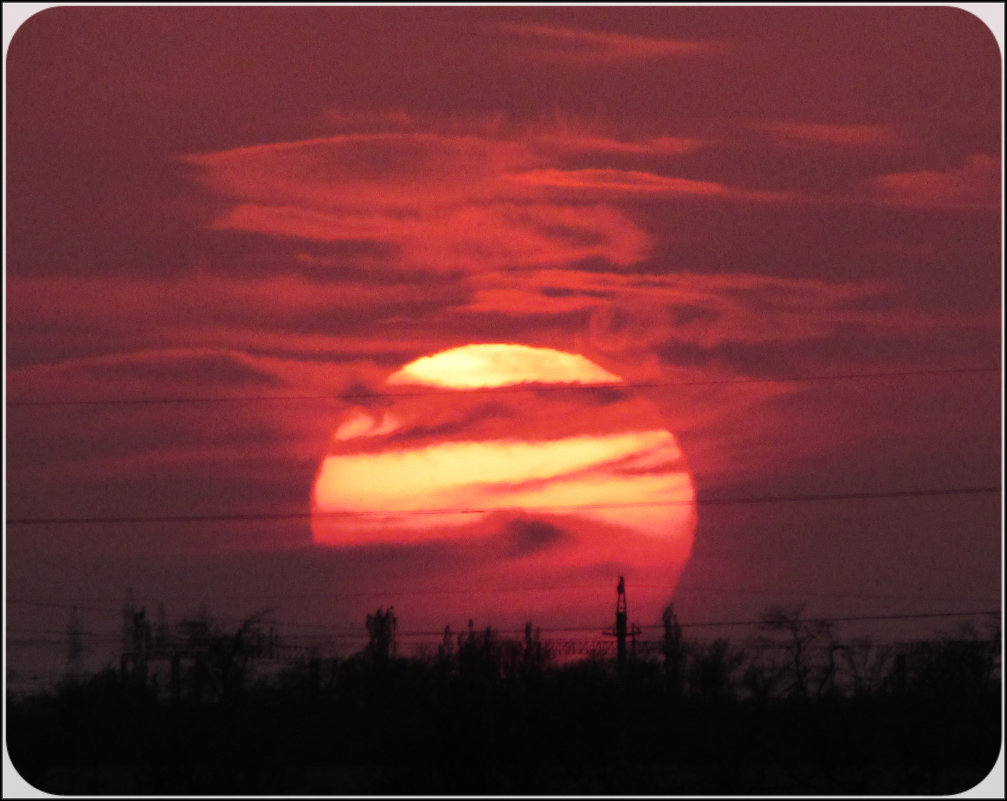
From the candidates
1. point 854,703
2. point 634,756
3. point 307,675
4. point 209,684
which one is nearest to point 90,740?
point 209,684

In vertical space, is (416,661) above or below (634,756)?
above

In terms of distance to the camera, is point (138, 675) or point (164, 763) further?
point (138, 675)

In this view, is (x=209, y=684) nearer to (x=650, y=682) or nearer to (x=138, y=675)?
(x=138, y=675)

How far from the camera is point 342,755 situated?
40.3 meters

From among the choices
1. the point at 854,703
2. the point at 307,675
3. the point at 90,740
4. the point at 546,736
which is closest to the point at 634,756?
the point at 546,736

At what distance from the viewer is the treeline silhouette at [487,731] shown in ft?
125

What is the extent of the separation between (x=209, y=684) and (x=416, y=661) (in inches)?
238

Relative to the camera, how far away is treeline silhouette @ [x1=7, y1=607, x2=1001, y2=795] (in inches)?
1501

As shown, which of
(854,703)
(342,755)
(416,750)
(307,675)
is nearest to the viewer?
(416,750)

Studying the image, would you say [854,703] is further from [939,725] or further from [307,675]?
[307,675]

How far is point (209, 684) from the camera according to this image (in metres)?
44.1

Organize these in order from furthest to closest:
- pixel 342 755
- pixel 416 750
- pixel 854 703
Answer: pixel 854 703, pixel 342 755, pixel 416 750

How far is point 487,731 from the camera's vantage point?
3791 cm

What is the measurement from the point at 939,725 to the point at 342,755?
15721 millimetres
